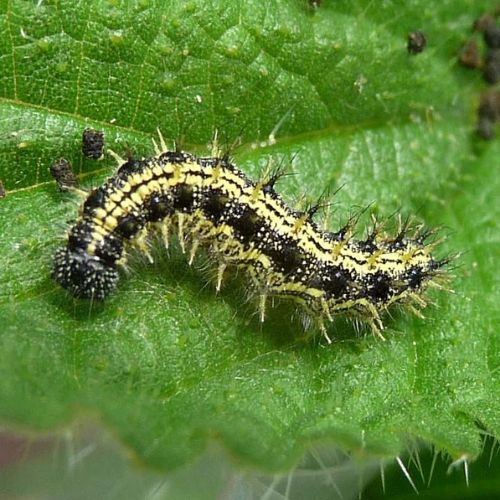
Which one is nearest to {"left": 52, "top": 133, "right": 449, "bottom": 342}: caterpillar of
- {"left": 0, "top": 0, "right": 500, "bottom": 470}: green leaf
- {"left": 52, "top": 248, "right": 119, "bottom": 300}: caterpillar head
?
{"left": 52, "top": 248, "right": 119, "bottom": 300}: caterpillar head

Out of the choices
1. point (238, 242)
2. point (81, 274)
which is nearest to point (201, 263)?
point (238, 242)

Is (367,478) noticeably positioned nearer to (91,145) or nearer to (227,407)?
(227,407)

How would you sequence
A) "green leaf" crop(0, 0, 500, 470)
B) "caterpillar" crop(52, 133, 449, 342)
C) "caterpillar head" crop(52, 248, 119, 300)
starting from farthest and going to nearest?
"caterpillar" crop(52, 133, 449, 342) → "caterpillar head" crop(52, 248, 119, 300) → "green leaf" crop(0, 0, 500, 470)

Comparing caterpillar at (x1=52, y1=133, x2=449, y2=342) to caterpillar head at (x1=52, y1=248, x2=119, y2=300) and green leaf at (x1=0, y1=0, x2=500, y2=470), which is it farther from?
green leaf at (x1=0, y1=0, x2=500, y2=470)

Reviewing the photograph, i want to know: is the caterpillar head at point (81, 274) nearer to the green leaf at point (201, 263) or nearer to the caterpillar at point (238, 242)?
the caterpillar at point (238, 242)

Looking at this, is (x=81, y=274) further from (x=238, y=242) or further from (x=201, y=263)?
(x=238, y=242)

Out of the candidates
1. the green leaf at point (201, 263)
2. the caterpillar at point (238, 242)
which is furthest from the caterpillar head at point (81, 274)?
the green leaf at point (201, 263)

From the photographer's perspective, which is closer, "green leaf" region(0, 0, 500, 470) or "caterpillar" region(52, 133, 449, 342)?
"green leaf" region(0, 0, 500, 470)

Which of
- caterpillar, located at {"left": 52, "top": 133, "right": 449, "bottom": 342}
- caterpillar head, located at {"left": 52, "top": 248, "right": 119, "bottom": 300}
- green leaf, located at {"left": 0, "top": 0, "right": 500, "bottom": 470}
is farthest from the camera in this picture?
caterpillar, located at {"left": 52, "top": 133, "right": 449, "bottom": 342}
